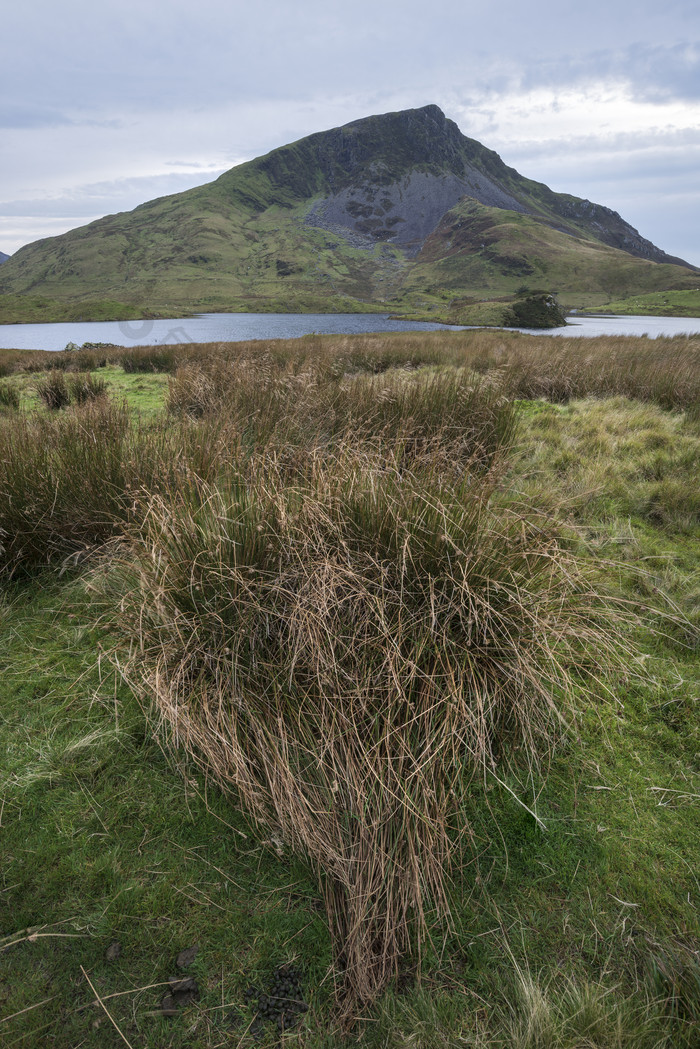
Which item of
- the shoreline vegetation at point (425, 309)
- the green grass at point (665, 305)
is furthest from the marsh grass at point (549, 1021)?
the green grass at point (665, 305)

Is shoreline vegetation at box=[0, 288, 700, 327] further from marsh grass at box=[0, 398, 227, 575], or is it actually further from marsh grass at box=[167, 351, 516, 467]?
marsh grass at box=[0, 398, 227, 575]

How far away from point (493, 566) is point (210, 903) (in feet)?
5.22

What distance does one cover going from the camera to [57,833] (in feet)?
5.12

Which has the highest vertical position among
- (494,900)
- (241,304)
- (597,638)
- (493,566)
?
(241,304)

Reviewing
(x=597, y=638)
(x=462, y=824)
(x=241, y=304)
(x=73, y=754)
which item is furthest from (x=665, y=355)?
(x=241, y=304)

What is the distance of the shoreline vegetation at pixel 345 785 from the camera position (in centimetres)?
127

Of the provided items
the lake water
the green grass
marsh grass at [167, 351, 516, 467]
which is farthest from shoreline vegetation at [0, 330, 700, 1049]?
the green grass

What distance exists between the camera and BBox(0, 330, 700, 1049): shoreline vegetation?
1.27 metres

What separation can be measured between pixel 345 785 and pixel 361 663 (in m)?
0.43

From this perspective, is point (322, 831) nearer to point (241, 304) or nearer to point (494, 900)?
point (494, 900)

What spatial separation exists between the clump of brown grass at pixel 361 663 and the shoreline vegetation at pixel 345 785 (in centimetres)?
2

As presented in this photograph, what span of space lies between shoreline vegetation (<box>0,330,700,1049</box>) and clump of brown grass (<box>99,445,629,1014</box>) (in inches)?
0.6

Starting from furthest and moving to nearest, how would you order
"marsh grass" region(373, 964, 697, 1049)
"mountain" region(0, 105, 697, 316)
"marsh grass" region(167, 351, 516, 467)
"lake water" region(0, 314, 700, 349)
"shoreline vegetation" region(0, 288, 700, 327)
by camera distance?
"mountain" region(0, 105, 697, 316) → "shoreline vegetation" region(0, 288, 700, 327) → "lake water" region(0, 314, 700, 349) → "marsh grass" region(167, 351, 516, 467) → "marsh grass" region(373, 964, 697, 1049)

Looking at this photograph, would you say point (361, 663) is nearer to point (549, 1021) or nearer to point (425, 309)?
point (549, 1021)
